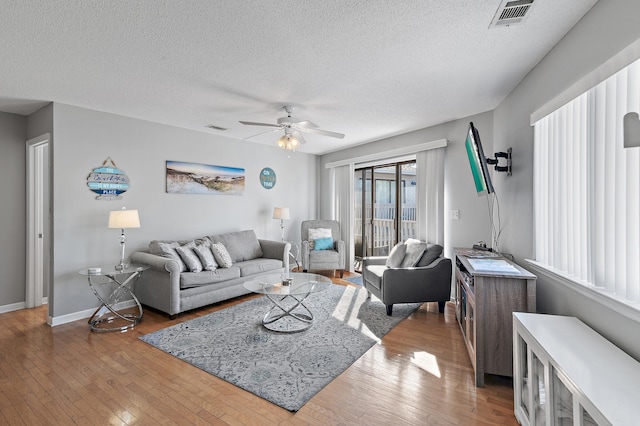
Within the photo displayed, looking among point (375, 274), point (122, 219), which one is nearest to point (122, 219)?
point (122, 219)

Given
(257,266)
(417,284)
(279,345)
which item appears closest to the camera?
(279,345)

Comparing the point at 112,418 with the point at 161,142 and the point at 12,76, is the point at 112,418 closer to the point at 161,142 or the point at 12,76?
the point at 12,76

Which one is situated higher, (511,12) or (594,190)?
(511,12)

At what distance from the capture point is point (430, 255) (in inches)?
149

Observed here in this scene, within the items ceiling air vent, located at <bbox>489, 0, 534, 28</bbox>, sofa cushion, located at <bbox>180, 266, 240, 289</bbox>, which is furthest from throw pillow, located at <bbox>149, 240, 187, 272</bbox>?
ceiling air vent, located at <bbox>489, 0, 534, 28</bbox>

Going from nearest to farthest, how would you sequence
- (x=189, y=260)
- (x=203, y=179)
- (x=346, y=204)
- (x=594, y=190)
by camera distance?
Answer: (x=594, y=190) < (x=189, y=260) < (x=203, y=179) < (x=346, y=204)

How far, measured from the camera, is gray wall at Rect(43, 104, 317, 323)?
11.4 feet

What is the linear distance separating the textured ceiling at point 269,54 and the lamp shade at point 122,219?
1256 millimetres

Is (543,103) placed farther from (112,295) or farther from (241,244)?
(112,295)

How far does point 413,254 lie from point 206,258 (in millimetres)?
2739

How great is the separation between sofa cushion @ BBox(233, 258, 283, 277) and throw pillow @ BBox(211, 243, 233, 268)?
0.18 m

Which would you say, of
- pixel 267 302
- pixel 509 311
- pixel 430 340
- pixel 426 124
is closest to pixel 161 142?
pixel 267 302

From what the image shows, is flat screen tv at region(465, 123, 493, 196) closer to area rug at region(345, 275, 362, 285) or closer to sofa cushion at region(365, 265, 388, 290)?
sofa cushion at region(365, 265, 388, 290)

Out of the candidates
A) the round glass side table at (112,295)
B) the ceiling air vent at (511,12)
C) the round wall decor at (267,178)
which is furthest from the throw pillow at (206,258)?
the ceiling air vent at (511,12)
